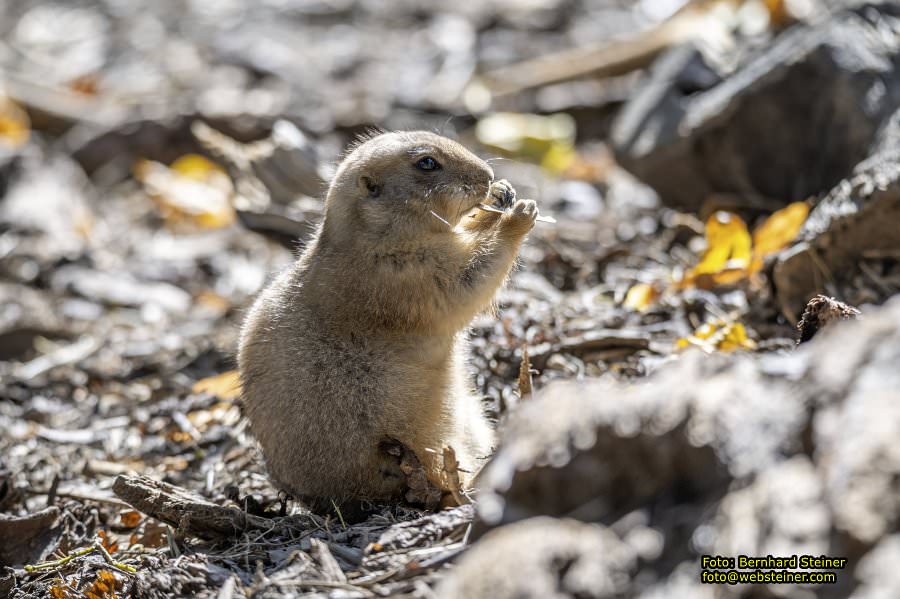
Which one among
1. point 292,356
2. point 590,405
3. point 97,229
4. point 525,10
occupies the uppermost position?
point 590,405

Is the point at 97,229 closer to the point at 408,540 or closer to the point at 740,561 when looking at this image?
the point at 408,540

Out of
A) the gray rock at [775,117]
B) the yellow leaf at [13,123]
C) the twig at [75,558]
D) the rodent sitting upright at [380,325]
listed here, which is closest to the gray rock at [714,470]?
the rodent sitting upright at [380,325]

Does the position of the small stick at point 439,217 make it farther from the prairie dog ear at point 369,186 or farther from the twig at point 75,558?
the twig at point 75,558

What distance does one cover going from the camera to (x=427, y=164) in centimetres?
518

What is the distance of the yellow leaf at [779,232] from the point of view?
19.6ft

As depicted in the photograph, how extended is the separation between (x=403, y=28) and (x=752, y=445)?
12092 mm

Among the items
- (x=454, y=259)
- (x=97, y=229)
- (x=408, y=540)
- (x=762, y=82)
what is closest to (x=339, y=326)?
(x=454, y=259)

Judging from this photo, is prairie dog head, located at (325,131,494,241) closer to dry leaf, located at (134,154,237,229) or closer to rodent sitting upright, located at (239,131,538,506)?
rodent sitting upright, located at (239,131,538,506)

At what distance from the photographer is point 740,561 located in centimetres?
233

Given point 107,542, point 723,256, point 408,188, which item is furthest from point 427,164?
point 107,542

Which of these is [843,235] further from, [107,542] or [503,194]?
[107,542]

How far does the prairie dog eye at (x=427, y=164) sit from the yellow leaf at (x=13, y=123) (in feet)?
23.3

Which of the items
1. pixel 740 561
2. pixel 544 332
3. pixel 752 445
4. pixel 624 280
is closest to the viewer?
pixel 740 561

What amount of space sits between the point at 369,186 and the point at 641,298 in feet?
6.39
